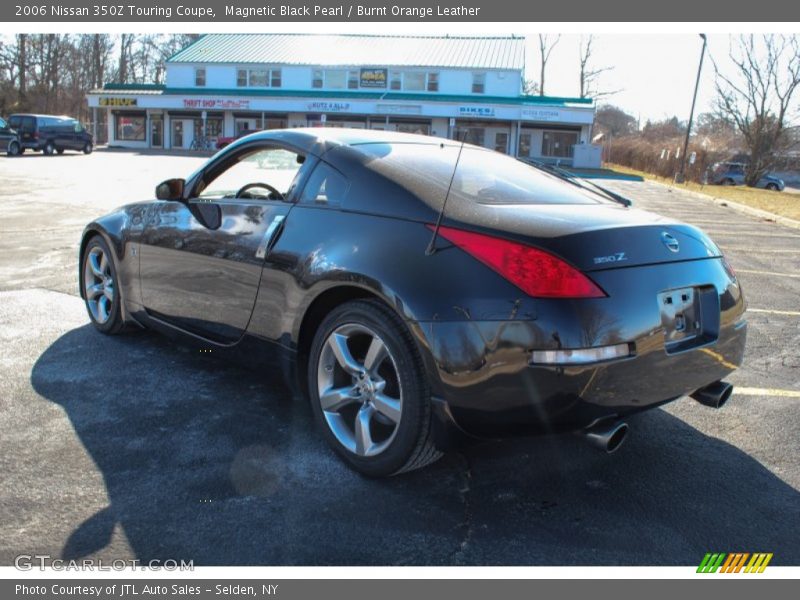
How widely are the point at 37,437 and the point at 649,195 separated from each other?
24586 millimetres

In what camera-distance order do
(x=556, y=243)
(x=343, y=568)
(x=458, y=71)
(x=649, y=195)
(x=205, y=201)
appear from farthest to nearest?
(x=458, y=71) < (x=649, y=195) < (x=205, y=201) < (x=556, y=243) < (x=343, y=568)

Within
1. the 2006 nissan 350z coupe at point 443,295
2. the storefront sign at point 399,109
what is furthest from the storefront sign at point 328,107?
the 2006 nissan 350z coupe at point 443,295

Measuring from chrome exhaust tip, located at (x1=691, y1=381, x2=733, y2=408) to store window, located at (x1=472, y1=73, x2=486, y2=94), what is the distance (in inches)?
1894

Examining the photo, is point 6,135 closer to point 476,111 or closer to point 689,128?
point 476,111

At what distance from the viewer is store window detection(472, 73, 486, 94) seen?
48.7 m

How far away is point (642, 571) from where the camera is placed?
250 centimetres

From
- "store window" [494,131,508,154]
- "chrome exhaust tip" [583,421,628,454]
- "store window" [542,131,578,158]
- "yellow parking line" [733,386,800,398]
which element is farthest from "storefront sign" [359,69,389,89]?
"chrome exhaust tip" [583,421,628,454]

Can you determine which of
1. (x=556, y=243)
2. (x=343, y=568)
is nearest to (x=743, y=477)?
(x=556, y=243)

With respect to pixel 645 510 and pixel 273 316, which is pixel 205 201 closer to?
pixel 273 316

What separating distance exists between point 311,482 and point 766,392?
115 inches

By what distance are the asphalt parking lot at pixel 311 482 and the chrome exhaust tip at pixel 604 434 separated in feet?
1.00

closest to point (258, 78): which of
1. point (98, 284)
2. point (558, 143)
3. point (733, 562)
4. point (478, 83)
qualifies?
point (478, 83)

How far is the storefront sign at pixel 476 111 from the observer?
1844 inches

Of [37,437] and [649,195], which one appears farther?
[649,195]
